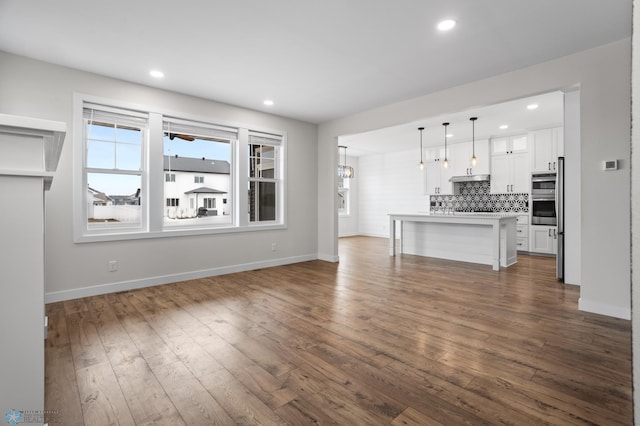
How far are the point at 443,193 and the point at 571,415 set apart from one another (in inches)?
282

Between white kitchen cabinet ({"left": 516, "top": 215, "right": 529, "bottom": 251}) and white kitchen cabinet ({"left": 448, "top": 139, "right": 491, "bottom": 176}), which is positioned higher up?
white kitchen cabinet ({"left": 448, "top": 139, "right": 491, "bottom": 176})

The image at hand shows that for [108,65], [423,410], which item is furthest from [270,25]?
[423,410]

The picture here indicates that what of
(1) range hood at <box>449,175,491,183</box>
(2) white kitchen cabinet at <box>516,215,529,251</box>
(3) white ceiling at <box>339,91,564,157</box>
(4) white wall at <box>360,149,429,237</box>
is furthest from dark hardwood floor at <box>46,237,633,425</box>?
(4) white wall at <box>360,149,429,237</box>

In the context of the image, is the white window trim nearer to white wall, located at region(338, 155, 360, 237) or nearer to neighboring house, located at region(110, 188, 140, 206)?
neighboring house, located at region(110, 188, 140, 206)

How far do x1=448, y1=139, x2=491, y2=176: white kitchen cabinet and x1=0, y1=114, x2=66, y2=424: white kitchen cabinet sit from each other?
809cm

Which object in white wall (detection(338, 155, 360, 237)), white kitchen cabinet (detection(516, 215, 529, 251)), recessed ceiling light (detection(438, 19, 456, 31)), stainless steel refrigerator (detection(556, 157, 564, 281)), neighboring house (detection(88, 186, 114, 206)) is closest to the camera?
recessed ceiling light (detection(438, 19, 456, 31))

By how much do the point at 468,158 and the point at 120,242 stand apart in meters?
7.53

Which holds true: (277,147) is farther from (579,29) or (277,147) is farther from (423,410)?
(423,410)

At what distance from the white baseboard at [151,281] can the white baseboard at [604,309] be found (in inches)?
163

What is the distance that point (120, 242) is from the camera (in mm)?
3922

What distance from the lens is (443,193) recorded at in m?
8.31

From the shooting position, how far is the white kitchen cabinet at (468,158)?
749cm

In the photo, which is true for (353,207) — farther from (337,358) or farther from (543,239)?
(337,358)

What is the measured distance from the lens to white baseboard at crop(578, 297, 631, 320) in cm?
296
